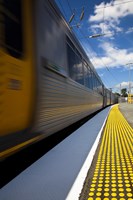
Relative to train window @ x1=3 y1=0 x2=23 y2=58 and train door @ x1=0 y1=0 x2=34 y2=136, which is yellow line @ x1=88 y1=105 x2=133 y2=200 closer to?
train door @ x1=0 y1=0 x2=34 y2=136

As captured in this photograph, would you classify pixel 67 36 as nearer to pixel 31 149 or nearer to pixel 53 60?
pixel 53 60

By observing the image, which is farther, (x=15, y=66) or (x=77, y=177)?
(x=77, y=177)

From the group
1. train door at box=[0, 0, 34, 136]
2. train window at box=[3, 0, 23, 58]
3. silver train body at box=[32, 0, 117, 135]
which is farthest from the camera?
silver train body at box=[32, 0, 117, 135]

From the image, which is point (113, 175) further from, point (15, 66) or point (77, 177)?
Answer: point (15, 66)

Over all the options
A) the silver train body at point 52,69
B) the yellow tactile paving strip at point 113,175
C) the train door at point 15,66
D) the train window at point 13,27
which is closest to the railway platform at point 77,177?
the yellow tactile paving strip at point 113,175

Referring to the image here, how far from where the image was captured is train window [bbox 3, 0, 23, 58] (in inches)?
122

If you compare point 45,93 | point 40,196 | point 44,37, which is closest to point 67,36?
point 44,37

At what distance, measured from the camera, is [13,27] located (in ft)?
10.7

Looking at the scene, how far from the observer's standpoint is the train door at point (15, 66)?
2885 millimetres

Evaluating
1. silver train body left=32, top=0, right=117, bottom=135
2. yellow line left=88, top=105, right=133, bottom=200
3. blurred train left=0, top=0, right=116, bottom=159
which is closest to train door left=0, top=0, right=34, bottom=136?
blurred train left=0, top=0, right=116, bottom=159

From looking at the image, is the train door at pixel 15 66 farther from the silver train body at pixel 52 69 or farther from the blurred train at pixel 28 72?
the silver train body at pixel 52 69

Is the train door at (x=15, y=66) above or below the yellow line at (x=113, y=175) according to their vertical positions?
above

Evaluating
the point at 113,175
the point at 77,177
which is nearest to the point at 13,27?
the point at 77,177

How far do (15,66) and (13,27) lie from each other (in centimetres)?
51
